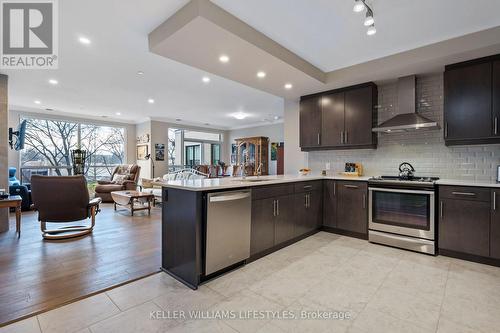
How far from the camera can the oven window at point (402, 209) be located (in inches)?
121

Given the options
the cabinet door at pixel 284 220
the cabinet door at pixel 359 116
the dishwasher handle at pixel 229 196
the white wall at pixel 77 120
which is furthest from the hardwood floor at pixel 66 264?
the white wall at pixel 77 120

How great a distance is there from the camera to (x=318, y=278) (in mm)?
2410

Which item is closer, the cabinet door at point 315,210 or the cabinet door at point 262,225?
the cabinet door at point 262,225

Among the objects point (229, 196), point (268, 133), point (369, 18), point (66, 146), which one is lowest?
point (229, 196)

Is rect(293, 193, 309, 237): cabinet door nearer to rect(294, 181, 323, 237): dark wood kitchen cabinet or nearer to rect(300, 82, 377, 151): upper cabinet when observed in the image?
rect(294, 181, 323, 237): dark wood kitchen cabinet

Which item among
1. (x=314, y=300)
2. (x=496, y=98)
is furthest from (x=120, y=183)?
(x=496, y=98)

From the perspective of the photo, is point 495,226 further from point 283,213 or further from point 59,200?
point 59,200

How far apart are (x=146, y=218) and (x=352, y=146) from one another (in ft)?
13.7

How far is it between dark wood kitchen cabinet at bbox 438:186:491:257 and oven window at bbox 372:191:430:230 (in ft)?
0.55

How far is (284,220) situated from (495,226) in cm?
228

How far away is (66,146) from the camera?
762cm

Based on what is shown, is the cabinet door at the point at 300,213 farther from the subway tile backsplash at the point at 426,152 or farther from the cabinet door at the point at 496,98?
the cabinet door at the point at 496,98

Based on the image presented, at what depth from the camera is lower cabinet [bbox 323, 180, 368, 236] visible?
3.58 meters

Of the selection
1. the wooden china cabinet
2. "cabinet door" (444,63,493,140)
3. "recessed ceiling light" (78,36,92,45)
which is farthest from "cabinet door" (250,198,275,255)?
the wooden china cabinet
